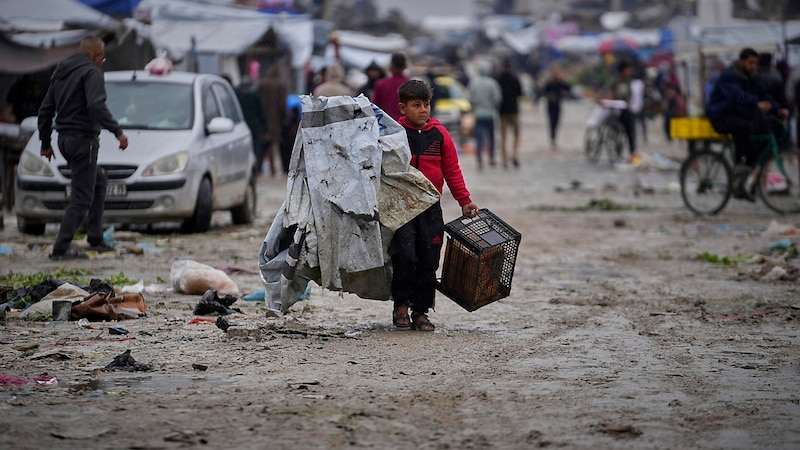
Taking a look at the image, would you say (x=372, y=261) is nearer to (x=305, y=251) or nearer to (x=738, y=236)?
(x=305, y=251)

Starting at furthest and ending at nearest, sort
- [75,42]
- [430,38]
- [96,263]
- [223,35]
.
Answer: [430,38]
[223,35]
[75,42]
[96,263]

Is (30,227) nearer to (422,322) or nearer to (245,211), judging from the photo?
(245,211)

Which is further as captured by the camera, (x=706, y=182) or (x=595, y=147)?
(x=595, y=147)

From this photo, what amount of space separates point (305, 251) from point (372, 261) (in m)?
0.41

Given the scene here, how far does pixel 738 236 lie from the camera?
45.6 ft

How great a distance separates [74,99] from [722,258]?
6240 millimetres

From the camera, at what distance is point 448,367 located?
21.9 ft

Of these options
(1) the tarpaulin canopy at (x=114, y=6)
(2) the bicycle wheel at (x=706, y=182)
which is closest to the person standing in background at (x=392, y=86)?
(2) the bicycle wheel at (x=706, y=182)

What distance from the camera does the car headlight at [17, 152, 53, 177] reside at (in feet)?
42.3

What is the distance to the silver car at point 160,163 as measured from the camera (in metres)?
Result: 12.9

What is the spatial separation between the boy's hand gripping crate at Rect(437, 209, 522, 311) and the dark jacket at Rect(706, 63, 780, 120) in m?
8.19

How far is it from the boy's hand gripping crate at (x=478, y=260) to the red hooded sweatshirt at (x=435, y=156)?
0.18m

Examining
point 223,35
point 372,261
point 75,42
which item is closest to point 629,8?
point 223,35

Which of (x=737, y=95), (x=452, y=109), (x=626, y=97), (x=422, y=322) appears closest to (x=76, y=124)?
(x=422, y=322)
